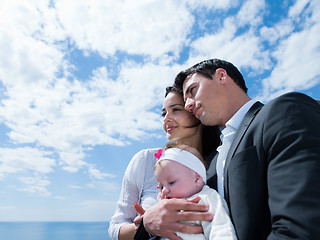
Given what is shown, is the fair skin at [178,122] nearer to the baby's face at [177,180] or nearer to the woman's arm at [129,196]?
the woman's arm at [129,196]

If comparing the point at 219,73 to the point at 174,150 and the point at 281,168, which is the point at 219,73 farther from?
the point at 281,168

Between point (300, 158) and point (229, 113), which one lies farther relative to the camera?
point (229, 113)

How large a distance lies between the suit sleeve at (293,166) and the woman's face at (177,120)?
1980 millimetres

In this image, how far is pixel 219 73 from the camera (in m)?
3.46

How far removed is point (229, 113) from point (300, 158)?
157 centimetres

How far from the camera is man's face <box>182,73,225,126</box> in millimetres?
3270

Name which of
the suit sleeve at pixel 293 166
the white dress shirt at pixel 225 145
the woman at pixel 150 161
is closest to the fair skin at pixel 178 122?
the woman at pixel 150 161

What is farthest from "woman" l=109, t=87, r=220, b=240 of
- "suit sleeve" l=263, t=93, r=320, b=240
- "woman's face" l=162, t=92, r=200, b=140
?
"suit sleeve" l=263, t=93, r=320, b=240

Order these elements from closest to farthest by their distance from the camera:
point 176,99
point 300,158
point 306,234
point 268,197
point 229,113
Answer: point 306,234, point 300,158, point 268,197, point 229,113, point 176,99

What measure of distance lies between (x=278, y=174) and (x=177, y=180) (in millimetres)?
1111

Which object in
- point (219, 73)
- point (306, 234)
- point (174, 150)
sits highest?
point (219, 73)

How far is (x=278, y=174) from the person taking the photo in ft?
6.05

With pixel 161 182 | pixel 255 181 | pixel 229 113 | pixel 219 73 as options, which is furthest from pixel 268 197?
pixel 219 73

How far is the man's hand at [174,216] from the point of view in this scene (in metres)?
2.32
